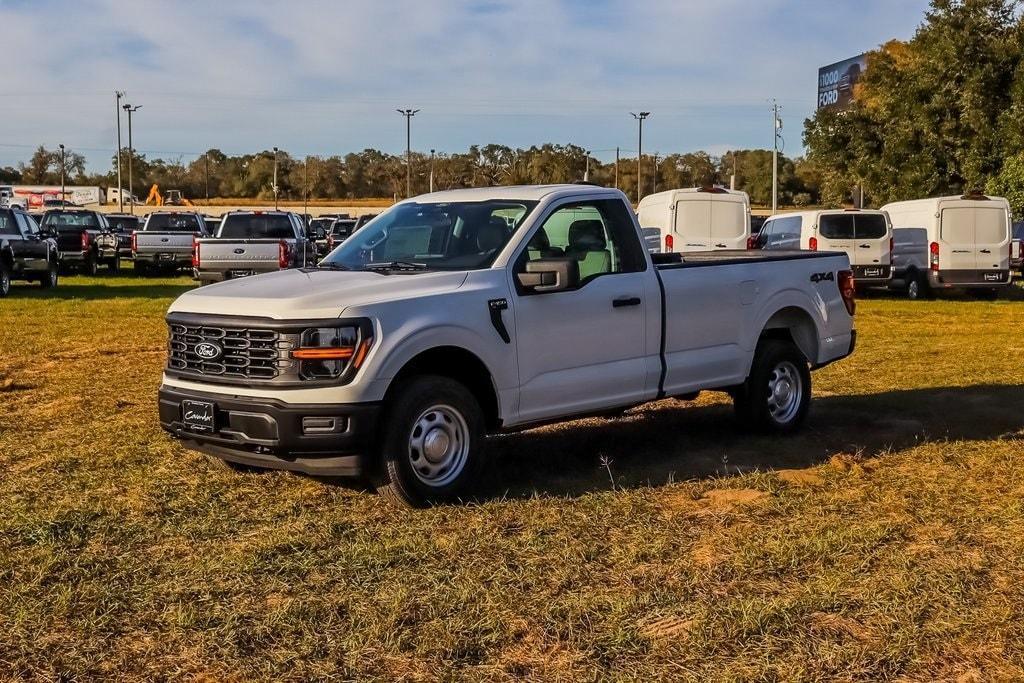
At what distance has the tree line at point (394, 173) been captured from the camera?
98.6m

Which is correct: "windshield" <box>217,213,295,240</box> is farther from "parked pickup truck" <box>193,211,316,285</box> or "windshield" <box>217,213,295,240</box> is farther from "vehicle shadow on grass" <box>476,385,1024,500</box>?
"vehicle shadow on grass" <box>476,385,1024,500</box>

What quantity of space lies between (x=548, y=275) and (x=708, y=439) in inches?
101

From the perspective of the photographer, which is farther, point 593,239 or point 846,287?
point 846,287

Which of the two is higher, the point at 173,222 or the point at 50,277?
the point at 173,222

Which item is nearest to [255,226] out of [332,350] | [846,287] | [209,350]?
[846,287]

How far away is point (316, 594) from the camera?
5.04 metres

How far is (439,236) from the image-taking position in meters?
7.34

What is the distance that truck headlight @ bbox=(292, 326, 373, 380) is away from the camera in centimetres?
606

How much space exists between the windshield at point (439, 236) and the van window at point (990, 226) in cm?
1834

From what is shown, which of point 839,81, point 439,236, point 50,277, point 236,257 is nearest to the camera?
point 439,236

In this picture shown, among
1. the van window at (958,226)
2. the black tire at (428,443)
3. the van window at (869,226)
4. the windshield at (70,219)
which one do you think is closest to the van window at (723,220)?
the van window at (869,226)

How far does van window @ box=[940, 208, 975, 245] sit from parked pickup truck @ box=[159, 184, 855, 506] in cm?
1624

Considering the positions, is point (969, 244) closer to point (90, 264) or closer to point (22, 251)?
point (22, 251)

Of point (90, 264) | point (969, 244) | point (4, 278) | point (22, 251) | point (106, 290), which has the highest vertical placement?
point (969, 244)
